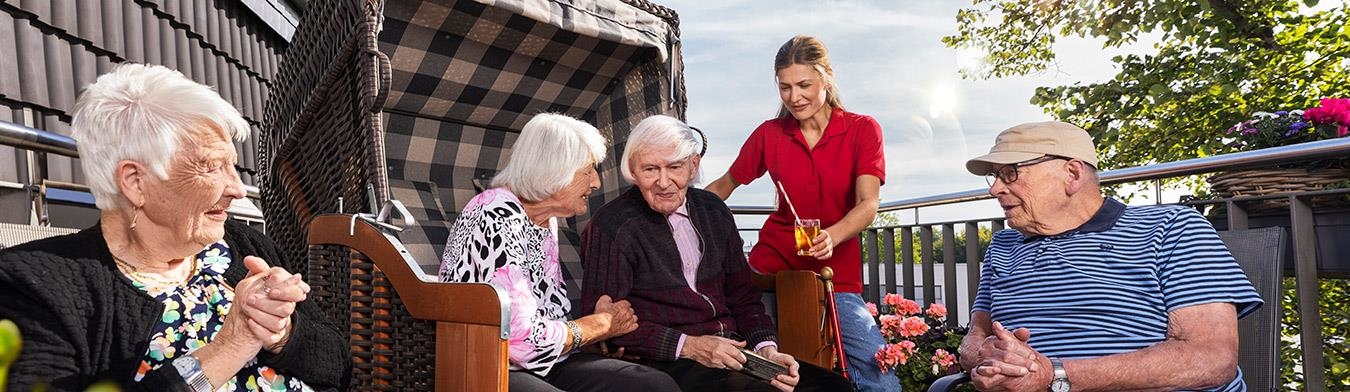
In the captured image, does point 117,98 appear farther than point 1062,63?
No

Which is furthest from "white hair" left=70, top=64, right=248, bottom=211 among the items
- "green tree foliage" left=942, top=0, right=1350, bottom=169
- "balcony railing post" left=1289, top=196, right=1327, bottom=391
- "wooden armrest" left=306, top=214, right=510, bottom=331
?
"green tree foliage" left=942, top=0, right=1350, bottom=169

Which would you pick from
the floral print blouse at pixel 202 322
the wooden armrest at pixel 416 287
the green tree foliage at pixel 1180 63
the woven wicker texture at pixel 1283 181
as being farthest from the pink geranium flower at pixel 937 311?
the green tree foliage at pixel 1180 63

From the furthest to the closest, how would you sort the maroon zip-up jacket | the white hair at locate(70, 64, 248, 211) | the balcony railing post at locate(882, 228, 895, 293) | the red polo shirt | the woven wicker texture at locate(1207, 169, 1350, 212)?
the balcony railing post at locate(882, 228, 895, 293) → the woven wicker texture at locate(1207, 169, 1350, 212) → the red polo shirt → the maroon zip-up jacket → the white hair at locate(70, 64, 248, 211)

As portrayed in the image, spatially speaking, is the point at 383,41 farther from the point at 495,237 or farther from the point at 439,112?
the point at 495,237

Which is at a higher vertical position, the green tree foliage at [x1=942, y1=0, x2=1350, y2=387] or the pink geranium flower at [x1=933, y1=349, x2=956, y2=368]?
the green tree foliage at [x1=942, y1=0, x2=1350, y2=387]

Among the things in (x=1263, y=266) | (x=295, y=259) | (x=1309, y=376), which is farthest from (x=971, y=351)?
(x=295, y=259)

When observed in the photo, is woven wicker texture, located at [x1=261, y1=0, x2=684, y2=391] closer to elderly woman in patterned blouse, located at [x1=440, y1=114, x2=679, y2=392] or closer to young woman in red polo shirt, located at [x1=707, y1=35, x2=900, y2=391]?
elderly woman in patterned blouse, located at [x1=440, y1=114, x2=679, y2=392]

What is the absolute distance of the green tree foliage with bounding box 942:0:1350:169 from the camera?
823 cm

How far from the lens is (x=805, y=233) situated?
2.33 metres

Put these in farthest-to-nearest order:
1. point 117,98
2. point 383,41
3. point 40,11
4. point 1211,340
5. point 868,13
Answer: point 868,13, point 40,11, point 383,41, point 1211,340, point 117,98

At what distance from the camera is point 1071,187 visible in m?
1.87

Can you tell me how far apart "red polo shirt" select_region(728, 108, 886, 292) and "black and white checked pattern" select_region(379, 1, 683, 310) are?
38 centimetres

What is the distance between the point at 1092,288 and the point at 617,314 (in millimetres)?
1034

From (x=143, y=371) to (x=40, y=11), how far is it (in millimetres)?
4063
